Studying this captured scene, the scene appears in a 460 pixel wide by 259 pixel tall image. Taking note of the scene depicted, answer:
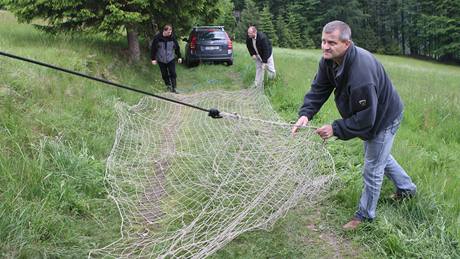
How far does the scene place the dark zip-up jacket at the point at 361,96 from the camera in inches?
116

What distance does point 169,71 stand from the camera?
9.44m

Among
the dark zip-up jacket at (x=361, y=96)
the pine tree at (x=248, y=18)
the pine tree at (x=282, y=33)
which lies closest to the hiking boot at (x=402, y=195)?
the dark zip-up jacket at (x=361, y=96)

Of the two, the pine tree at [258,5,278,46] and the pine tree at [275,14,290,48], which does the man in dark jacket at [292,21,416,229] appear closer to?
the pine tree at [258,5,278,46]

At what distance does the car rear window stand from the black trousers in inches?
199

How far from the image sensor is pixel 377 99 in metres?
3.04

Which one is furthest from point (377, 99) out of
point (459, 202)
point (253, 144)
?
point (253, 144)

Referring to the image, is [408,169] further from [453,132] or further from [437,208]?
[453,132]

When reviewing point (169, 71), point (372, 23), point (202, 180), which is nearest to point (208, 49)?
point (169, 71)

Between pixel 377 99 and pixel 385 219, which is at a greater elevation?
pixel 377 99

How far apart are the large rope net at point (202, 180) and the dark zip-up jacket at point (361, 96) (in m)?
0.74

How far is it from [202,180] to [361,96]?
6.62 ft

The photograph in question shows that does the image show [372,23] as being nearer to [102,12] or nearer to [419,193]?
[102,12]

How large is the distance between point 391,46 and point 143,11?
5007 centimetres

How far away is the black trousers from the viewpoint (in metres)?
9.39
